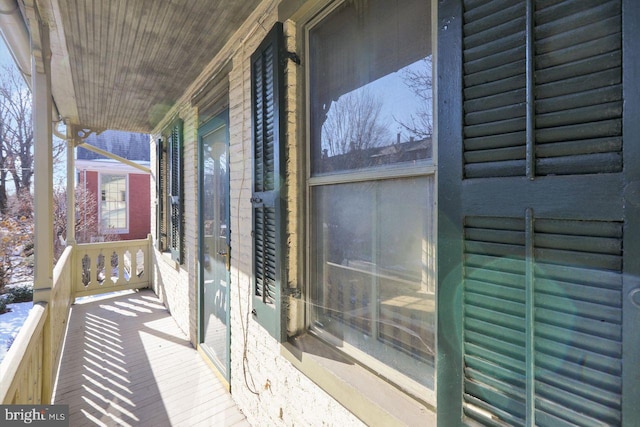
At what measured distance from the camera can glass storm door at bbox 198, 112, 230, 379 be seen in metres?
2.90

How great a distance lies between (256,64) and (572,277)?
1968mm

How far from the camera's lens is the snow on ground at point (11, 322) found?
3.39 metres

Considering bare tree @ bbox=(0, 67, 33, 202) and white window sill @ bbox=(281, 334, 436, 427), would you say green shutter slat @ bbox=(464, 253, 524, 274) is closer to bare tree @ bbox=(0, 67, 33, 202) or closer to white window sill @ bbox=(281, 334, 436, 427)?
white window sill @ bbox=(281, 334, 436, 427)

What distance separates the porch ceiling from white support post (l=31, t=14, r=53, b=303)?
29 centimetres

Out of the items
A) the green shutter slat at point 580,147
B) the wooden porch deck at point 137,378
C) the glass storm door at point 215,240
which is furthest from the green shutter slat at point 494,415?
the glass storm door at point 215,240

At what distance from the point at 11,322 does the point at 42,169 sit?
3.04 meters

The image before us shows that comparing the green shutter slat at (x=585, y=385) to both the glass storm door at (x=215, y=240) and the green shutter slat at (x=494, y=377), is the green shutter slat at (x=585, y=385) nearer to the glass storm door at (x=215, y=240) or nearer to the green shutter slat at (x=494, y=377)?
the green shutter slat at (x=494, y=377)

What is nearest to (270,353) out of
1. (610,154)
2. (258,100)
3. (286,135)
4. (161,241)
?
(286,135)

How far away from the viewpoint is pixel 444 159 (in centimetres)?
95

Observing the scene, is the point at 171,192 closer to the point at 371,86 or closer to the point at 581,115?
the point at 371,86

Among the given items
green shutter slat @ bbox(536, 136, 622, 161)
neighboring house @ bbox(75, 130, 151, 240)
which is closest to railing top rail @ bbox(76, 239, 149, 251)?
neighboring house @ bbox(75, 130, 151, 240)

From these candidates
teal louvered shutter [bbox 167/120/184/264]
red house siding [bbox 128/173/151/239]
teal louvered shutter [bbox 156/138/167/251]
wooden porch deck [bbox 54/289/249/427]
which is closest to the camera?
wooden porch deck [bbox 54/289/249/427]

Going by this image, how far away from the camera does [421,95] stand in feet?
3.92

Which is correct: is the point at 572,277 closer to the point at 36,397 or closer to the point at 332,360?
the point at 332,360
